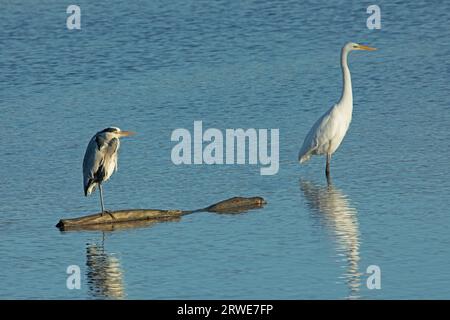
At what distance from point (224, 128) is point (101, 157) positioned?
4446mm

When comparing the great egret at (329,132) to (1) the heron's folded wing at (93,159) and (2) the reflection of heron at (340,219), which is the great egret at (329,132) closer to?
(2) the reflection of heron at (340,219)

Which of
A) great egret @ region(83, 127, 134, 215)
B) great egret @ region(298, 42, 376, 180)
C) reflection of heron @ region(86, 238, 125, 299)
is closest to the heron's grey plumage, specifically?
great egret @ region(83, 127, 134, 215)

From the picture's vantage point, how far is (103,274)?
1295cm

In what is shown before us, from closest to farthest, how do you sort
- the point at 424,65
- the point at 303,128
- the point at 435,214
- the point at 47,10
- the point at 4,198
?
1. the point at 435,214
2. the point at 4,198
3. the point at 303,128
4. the point at 424,65
5. the point at 47,10

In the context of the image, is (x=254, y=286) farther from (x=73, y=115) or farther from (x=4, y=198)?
(x=73, y=115)

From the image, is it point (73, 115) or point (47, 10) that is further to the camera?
point (47, 10)

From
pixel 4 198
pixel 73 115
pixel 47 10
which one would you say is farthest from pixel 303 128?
pixel 47 10

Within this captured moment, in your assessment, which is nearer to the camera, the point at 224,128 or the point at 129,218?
the point at 129,218

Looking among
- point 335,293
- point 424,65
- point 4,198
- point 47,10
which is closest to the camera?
point 335,293

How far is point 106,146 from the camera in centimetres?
1507

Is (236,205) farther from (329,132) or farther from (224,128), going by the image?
(224,128)

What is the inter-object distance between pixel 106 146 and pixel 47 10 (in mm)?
12669

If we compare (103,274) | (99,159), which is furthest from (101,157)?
(103,274)

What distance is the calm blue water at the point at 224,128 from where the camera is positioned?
1280 centimetres
